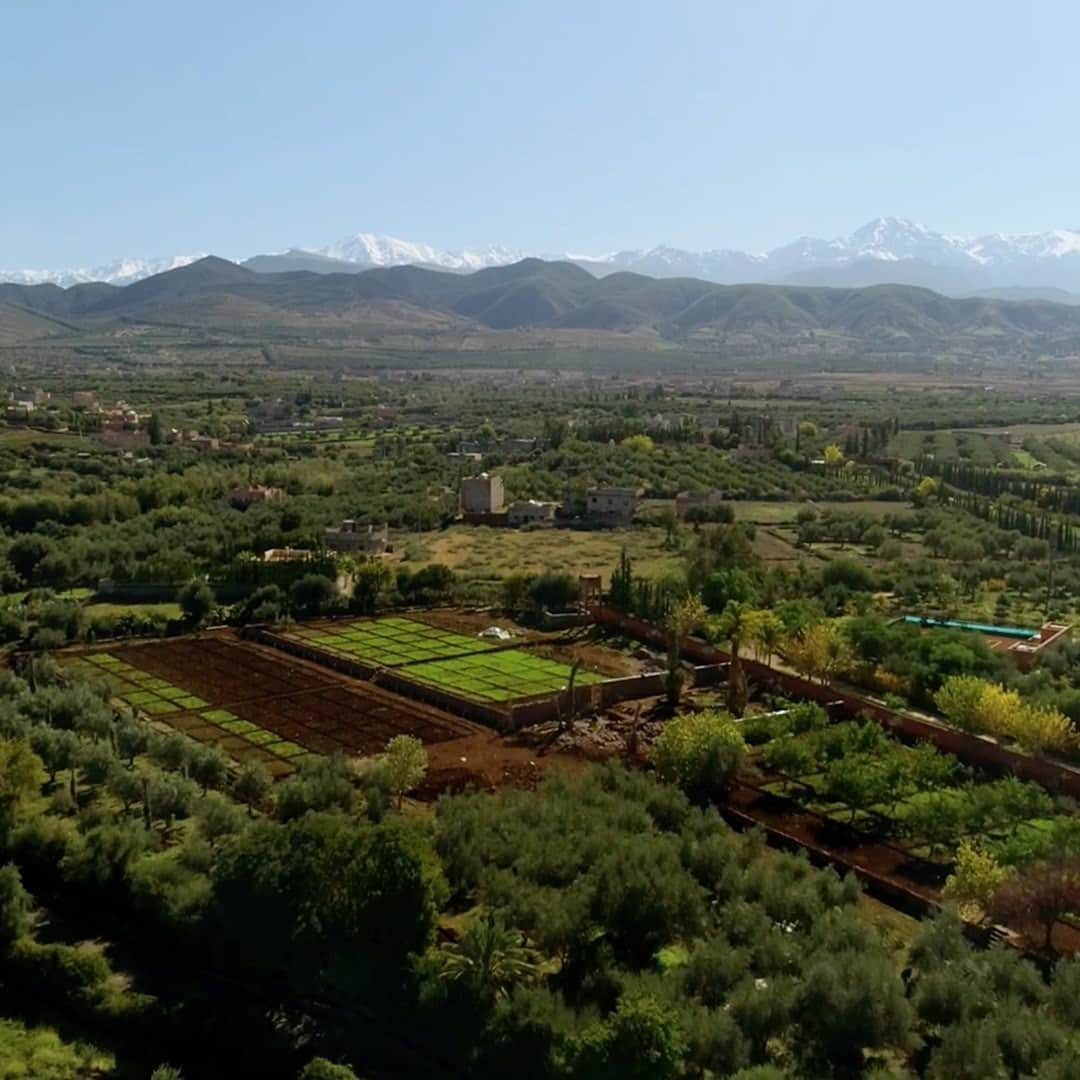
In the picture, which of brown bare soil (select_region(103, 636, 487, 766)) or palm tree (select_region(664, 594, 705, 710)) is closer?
brown bare soil (select_region(103, 636, 487, 766))

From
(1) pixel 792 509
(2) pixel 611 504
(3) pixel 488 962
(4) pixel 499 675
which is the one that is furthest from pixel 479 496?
(3) pixel 488 962

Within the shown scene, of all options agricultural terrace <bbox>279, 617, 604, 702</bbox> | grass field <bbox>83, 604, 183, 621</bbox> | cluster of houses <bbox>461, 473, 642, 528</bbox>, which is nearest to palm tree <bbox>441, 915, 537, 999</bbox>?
agricultural terrace <bbox>279, 617, 604, 702</bbox>

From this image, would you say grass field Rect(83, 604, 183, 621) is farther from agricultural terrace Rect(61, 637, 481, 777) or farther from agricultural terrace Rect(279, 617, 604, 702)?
agricultural terrace Rect(279, 617, 604, 702)

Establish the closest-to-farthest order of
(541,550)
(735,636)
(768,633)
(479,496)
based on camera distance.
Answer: (735,636) → (768,633) → (541,550) → (479,496)

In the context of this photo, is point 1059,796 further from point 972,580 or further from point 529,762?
point 972,580

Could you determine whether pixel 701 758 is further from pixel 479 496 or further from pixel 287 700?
pixel 479 496

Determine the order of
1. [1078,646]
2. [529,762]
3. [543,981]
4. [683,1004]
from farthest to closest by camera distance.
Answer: [1078,646]
[529,762]
[543,981]
[683,1004]

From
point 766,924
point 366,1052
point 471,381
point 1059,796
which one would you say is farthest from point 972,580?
point 471,381
